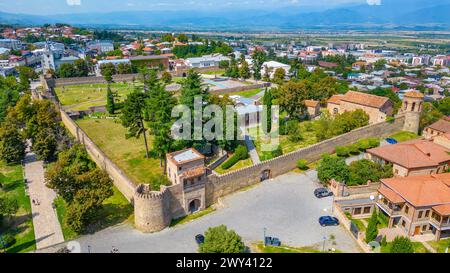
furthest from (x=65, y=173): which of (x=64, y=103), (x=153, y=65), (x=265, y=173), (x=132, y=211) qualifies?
(x=153, y=65)

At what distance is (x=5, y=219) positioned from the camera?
29.5 meters

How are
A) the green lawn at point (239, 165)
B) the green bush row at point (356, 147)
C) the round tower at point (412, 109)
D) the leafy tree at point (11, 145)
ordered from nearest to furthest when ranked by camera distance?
the green lawn at point (239, 165) → the green bush row at point (356, 147) → the leafy tree at point (11, 145) → the round tower at point (412, 109)

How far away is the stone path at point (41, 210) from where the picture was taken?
26.6m

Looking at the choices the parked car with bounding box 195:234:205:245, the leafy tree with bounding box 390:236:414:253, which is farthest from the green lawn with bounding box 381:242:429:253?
the parked car with bounding box 195:234:205:245

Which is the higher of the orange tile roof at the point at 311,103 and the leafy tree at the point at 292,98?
the leafy tree at the point at 292,98

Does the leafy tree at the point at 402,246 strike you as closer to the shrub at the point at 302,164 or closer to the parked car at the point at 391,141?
the shrub at the point at 302,164

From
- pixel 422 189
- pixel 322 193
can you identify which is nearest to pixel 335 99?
pixel 322 193

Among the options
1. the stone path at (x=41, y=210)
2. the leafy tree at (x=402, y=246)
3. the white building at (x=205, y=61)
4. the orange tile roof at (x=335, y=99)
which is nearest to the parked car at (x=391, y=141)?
the orange tile roof at (x=335, y=99)

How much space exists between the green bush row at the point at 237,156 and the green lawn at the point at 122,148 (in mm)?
7119

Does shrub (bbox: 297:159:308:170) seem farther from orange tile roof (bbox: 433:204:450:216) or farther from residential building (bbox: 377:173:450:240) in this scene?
orange tile roof (bbox: 433:204:450:216)

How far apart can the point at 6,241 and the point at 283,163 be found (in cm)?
2520

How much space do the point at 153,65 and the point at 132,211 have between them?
72.7 m

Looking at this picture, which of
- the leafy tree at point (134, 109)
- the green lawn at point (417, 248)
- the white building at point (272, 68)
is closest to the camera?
the green lawn at point (417, 248)
